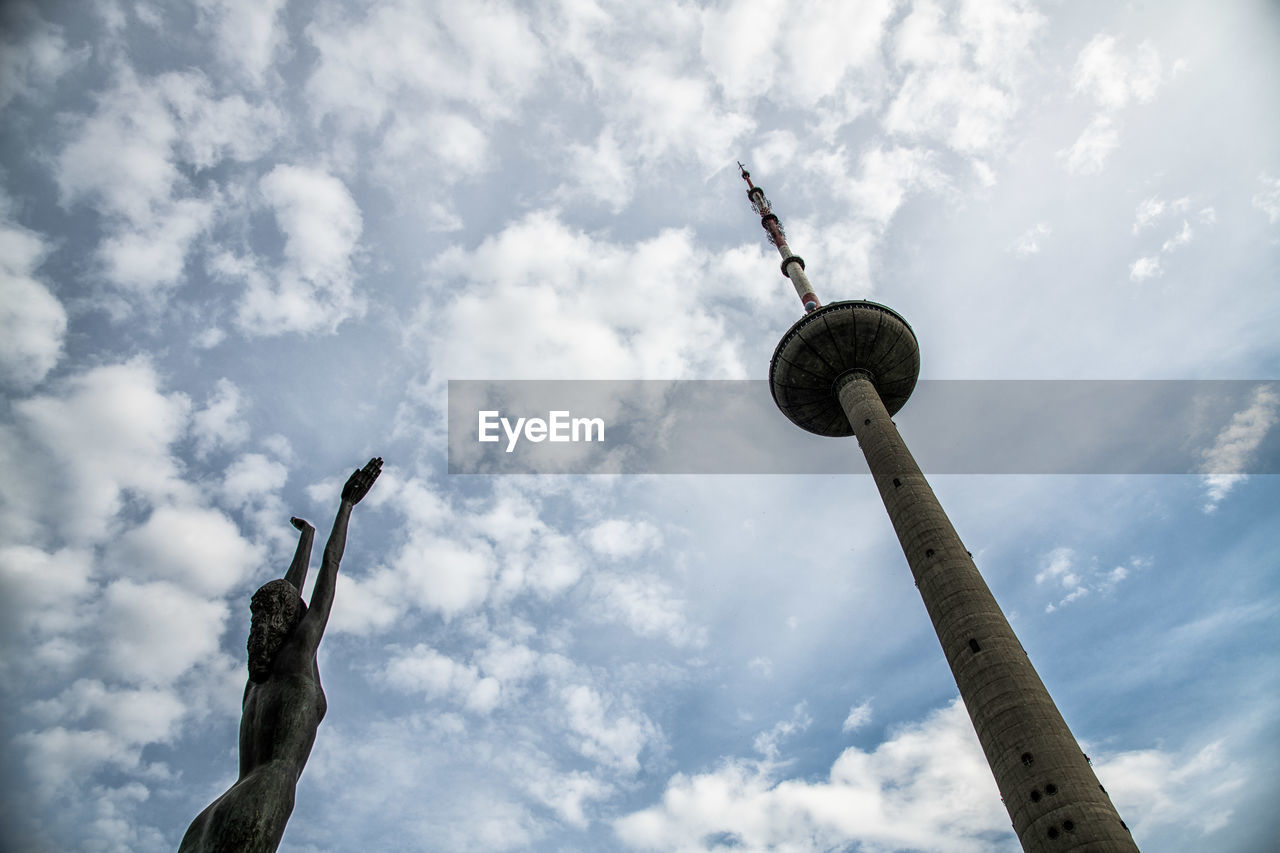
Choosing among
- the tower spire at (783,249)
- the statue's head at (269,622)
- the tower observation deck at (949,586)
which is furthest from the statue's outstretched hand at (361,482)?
the tower spire at (783,249)

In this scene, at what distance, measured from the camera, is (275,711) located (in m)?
5.64

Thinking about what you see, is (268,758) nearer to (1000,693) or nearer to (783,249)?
(1000,693)

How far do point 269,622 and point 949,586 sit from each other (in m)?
23.2

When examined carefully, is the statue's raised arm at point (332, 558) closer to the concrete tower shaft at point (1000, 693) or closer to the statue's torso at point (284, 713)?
the statue's torso at point (284, 713)

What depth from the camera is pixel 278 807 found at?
5.06m

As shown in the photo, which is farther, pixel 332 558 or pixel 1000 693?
pixel 1000 693

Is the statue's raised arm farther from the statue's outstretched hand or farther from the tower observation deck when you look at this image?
the tower observation deck

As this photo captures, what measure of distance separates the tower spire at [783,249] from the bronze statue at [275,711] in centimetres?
3676

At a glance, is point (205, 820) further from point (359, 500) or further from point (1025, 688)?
point (1025, 688)

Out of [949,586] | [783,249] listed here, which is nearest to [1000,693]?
[949,586]

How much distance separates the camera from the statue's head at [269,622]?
6047mm

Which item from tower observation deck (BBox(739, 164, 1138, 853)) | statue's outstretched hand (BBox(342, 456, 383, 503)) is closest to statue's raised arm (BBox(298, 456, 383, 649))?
statue's outstretched hand (BBox(342, 456, 383, 503))

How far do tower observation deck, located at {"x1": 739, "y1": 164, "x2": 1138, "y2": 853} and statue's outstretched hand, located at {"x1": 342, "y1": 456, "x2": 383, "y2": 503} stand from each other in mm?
19942

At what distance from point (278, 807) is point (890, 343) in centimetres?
3573
